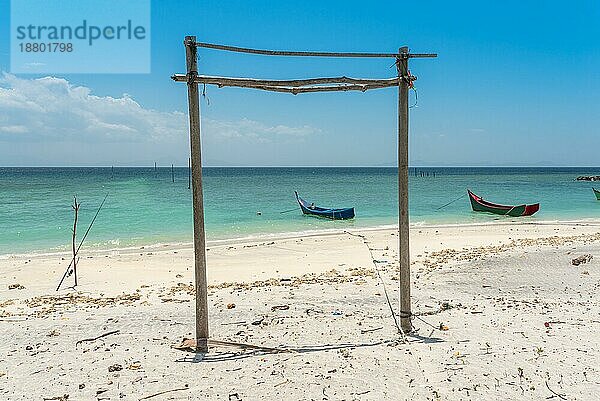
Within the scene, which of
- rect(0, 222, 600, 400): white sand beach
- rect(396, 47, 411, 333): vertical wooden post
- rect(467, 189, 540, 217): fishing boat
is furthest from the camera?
rect(467, 189, 540, 217): fishing boat

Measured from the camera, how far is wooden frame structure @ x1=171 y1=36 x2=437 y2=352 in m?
5.06

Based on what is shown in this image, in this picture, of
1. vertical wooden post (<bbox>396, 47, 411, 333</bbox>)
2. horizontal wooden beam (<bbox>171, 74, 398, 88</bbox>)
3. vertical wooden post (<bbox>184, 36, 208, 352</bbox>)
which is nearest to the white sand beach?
vertical wooden post (<bbox>184, 36, 208, 352</bbox>)

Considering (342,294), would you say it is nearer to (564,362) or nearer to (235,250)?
(564,362)

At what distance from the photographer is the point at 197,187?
5184mm

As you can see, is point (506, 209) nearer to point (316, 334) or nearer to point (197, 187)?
point (316, 334)

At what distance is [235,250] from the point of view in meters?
14.5

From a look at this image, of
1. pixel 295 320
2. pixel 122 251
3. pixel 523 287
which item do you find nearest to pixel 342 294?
pixel 295 320

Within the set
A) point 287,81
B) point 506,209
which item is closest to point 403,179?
point 287,81

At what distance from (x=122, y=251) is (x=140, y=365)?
1066cm

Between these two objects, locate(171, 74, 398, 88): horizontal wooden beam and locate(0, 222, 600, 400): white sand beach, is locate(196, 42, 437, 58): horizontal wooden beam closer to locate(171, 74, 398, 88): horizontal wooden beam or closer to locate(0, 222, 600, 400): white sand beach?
locate(171, 74, 398, 88): horizontal wooden beam

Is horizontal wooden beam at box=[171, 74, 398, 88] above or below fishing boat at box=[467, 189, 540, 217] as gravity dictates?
above

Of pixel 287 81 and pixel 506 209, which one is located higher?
pixel 287 81

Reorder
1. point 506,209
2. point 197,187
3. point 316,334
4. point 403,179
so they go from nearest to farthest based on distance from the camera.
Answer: point 197,187
point 403,179
point 316,334
point 506,209

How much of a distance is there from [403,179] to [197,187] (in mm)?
2097
